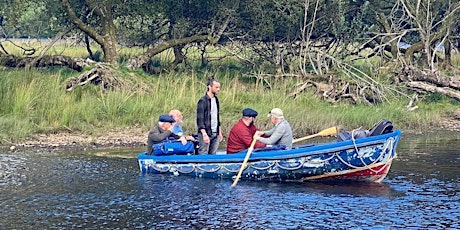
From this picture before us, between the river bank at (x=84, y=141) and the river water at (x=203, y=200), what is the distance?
5.07 feet

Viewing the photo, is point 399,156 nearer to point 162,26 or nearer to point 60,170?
point 60,170

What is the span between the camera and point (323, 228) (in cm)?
1057

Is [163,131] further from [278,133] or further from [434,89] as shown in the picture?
[434,89]

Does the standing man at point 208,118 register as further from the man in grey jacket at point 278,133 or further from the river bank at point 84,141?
the river bank at point 84,141

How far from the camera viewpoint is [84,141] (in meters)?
18.2

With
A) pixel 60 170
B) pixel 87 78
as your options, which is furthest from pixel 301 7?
pixel 60 170

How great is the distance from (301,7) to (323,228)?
15.2m

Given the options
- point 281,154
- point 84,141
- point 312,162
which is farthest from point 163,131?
point 84,141

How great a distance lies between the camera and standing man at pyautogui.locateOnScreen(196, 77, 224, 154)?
558 inches

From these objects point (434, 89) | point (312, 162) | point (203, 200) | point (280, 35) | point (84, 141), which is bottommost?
point (203, 200)

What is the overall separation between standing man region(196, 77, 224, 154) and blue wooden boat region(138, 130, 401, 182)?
16.8 inches

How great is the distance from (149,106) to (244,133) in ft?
20.9

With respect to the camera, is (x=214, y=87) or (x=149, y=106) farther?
(x=149, y=106)

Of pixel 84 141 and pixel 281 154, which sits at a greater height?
pixel 281 154
